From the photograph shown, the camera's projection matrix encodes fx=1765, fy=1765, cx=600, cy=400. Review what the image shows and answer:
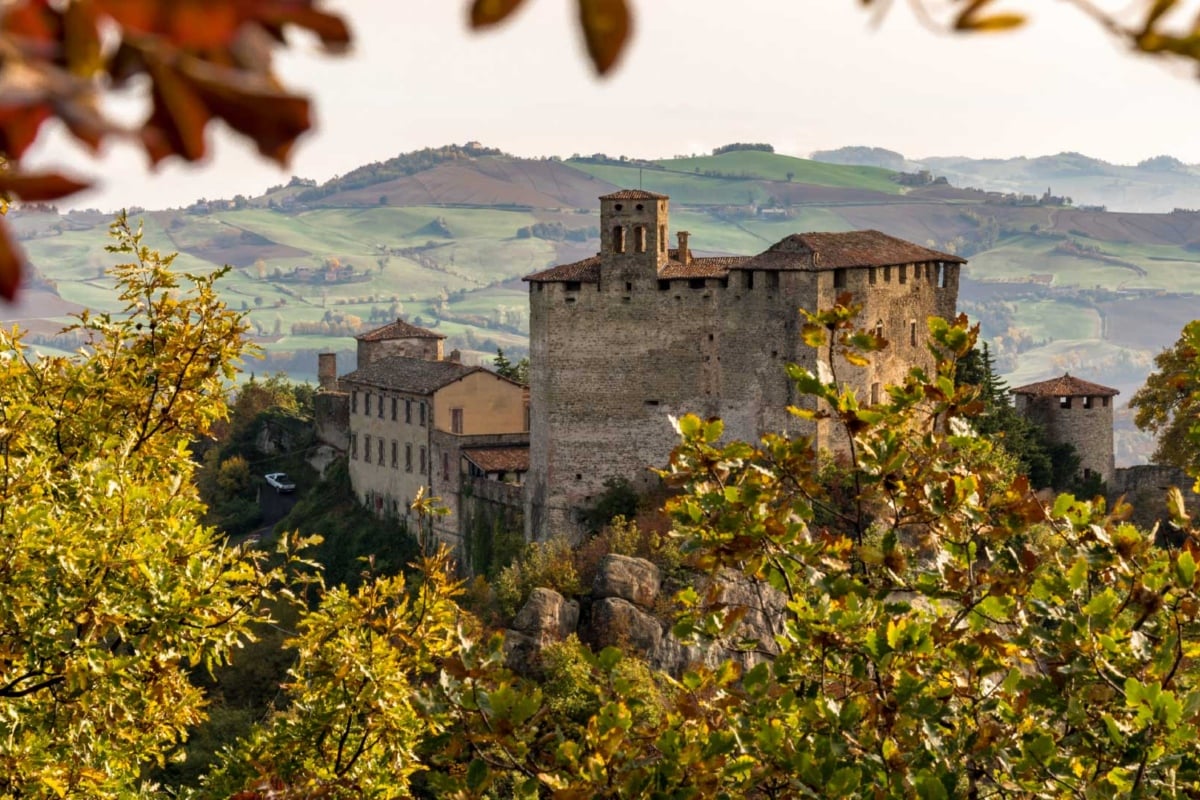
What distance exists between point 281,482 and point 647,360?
2880 cm

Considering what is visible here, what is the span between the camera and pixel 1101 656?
9781mm

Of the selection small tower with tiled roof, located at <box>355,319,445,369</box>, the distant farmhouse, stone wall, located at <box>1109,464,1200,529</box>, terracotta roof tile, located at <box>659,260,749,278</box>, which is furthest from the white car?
stone wall, located at <box>1109,464,1200,529</box>

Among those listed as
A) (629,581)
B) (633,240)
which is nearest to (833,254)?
(633,240)

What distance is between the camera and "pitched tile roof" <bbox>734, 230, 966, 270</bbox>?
4941cm

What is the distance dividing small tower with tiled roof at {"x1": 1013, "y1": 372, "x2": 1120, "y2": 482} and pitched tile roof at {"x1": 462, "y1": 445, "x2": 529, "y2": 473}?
1601 cm

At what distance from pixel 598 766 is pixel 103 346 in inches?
323

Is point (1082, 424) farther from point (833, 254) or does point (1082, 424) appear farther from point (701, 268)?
point (701, 268)

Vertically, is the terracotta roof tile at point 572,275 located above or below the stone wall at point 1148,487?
above

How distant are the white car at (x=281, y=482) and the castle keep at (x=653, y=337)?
24173 mm

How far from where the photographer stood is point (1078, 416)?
54406 mm

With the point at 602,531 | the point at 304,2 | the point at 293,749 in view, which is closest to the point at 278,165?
the point at 304,2

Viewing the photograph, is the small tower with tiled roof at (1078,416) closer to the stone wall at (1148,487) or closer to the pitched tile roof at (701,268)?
the stone wall at (1148,487)

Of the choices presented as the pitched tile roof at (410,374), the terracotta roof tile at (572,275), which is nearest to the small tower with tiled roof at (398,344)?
the pitched tile roof at (410,374)

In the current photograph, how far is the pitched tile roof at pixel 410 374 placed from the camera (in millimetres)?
62906
